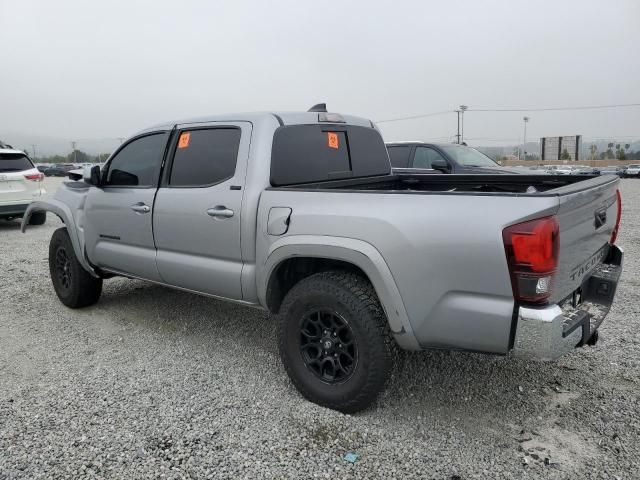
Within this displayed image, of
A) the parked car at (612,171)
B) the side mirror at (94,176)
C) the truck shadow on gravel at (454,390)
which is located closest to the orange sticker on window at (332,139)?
the truck shadow on gravel at (454,390)

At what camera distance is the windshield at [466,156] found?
32.9ft

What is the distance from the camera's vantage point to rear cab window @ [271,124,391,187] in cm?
357

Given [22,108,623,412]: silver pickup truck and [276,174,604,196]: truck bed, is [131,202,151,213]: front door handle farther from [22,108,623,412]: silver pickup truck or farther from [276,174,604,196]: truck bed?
[276,174,604,196]: truck bed

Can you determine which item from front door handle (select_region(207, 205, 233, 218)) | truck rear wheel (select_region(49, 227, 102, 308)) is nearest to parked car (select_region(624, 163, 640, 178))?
truck rear wheel (select_region(49, 227, 102, 308))

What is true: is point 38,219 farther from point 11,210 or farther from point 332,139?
point 332,139

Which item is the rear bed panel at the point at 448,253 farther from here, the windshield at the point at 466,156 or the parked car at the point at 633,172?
the parked car at the point at 633,172

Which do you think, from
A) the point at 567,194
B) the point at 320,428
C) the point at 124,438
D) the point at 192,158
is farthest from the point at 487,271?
the point at 192,158

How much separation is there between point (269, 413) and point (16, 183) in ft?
31.1

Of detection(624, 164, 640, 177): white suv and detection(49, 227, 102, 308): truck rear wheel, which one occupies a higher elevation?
detection(49, 227, 102, 308): truck rear wheel

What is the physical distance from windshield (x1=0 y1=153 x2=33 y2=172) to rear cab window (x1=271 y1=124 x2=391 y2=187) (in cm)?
888

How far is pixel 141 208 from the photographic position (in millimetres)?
4156

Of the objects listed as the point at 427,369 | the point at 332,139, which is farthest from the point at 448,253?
the point at 332,139

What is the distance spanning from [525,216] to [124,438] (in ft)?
7.95

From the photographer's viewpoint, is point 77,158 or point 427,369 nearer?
point 427,369
